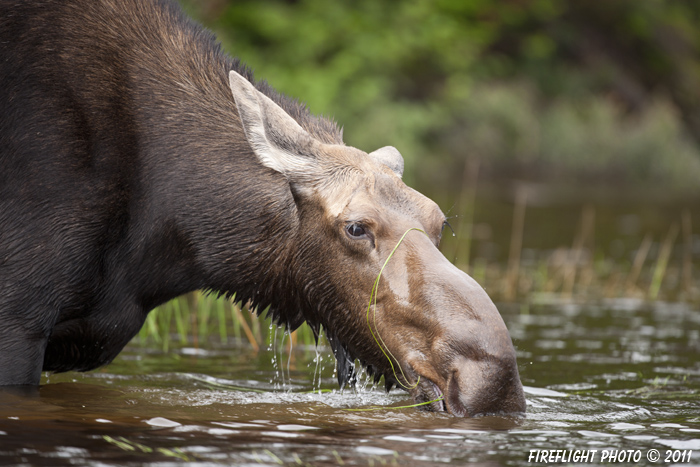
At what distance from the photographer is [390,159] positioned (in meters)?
5.98

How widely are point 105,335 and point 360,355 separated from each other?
4.82 ft

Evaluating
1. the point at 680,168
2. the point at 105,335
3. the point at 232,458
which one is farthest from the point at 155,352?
the point at 680,168

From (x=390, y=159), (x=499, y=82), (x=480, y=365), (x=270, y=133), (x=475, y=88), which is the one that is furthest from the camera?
(x=499, y=82)

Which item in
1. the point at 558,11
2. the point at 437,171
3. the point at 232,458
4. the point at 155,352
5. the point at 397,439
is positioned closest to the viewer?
the point at 232,458

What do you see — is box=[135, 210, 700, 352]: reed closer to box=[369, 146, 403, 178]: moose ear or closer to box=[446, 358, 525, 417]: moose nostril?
box=[369, 146, 403, 178]: moose ear

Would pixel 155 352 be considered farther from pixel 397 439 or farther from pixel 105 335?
pixel 397 439

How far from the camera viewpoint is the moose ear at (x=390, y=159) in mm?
5887

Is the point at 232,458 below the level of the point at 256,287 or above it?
below

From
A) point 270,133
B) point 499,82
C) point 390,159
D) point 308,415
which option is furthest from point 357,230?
point 499,82

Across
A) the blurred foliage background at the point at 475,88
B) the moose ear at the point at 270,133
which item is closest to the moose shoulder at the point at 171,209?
the moose ear at the point at 270,133

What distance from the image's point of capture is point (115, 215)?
5.54 metres

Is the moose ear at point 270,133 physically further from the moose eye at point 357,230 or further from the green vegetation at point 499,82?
the green vegetation at point 499,82

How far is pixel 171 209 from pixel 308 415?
4.53 feet

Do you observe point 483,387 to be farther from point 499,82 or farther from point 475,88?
point 499,82
